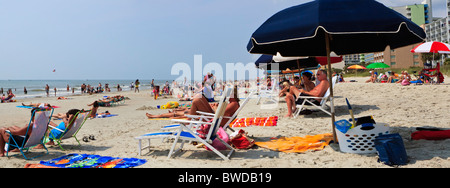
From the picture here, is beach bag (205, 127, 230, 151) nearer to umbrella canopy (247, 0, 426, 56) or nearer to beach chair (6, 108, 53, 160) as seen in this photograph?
umbrella canopy (247, 0, 426, 56)

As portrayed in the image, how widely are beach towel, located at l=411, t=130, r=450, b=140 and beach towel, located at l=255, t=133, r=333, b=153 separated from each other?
117 cm

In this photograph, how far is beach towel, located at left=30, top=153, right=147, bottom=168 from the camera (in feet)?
11.5

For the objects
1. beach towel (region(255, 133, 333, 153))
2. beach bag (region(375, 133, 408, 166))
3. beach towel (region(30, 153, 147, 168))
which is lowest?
beach towel (region(30, 153, 147, 168))

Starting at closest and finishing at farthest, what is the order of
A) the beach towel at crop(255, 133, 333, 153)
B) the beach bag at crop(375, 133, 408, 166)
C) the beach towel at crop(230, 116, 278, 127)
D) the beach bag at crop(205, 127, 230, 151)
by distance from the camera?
the beach bag at crop(375, 133, 408, 166), the beach towel at crop(255, 133, 333, 153), the beach bag at crop(205, 127, 230, 151), the beach towel at crop(230, 116, 278, 127)

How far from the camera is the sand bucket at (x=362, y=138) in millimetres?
3471

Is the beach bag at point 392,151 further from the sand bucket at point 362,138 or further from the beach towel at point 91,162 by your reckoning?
the beach towel at point 91,162

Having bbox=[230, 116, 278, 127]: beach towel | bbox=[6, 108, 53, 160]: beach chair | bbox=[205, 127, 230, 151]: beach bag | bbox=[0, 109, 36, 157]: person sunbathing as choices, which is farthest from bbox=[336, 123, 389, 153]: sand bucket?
bbox=[0, 109, 36, 157]: person sunbathing

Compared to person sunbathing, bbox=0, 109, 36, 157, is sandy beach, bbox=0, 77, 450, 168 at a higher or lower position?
lower

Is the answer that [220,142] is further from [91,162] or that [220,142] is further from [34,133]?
[34,133]

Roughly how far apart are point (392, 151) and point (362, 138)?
0.48 metres

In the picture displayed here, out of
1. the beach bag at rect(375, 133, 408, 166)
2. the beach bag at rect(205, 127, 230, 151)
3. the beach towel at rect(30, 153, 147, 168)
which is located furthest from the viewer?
the beach bag at rect(205, 127, 230, 151)

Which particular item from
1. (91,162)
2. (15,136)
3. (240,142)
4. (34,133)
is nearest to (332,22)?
(240,142)

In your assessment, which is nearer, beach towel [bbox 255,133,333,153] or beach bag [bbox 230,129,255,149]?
beach towel [bbox 255,133,333,153]
